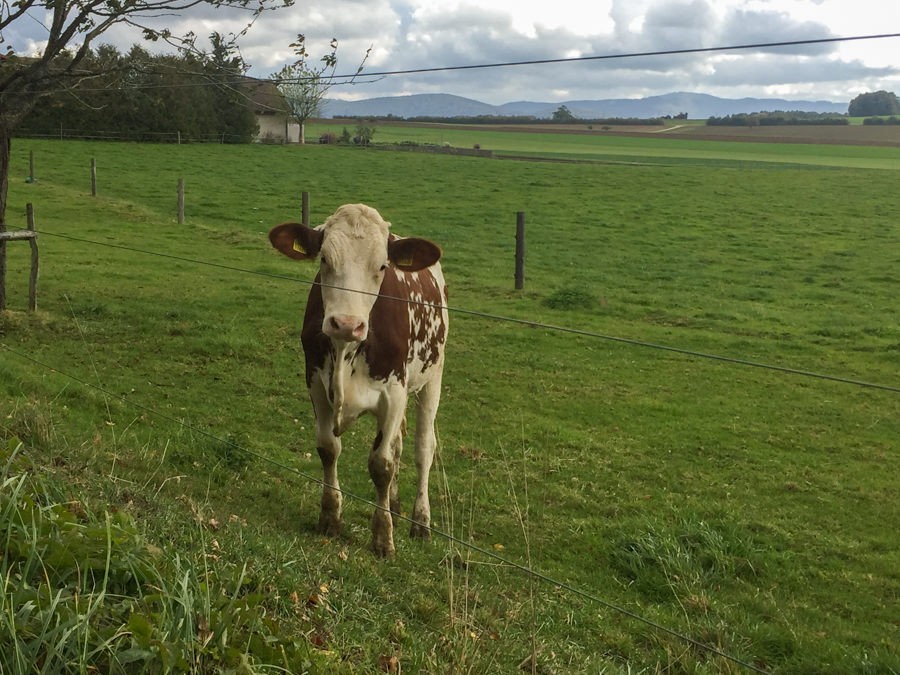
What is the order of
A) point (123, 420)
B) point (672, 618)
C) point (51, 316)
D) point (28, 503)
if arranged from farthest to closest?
point (51, 316) < point (123, 420) < point (672, 618) < point (28, 503)

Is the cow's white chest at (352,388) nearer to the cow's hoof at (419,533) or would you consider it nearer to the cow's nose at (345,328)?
the cow's nose at (345,328)

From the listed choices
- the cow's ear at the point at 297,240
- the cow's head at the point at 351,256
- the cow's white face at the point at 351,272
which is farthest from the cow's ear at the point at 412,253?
the cow's ear at the point at 297,240

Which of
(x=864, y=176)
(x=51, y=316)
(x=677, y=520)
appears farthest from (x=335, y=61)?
(x=864, y=176)

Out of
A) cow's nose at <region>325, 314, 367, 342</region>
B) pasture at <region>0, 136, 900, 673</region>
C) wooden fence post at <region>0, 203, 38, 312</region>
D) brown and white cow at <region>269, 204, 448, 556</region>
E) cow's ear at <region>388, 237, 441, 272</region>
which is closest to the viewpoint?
pasture at <region>0, 136, 900, 673</region>

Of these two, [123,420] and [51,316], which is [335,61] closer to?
[123,420]

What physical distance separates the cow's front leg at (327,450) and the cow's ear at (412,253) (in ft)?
3.35

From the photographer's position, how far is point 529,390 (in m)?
10.8

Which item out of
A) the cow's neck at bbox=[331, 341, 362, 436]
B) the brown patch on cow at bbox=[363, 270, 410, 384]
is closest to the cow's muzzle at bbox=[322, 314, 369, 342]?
the cow's neck at bbox=[331, 341, 362, 436]

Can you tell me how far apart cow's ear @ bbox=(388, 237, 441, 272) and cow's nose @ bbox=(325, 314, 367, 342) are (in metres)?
0.78

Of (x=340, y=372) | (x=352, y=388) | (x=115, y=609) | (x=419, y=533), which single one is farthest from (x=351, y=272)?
(x=115, y=609)

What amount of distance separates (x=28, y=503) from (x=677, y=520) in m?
5.17

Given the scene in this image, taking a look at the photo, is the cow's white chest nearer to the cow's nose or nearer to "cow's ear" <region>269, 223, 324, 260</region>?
the cow's nose

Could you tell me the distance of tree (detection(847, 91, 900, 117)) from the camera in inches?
4473

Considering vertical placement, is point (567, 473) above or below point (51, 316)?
below
